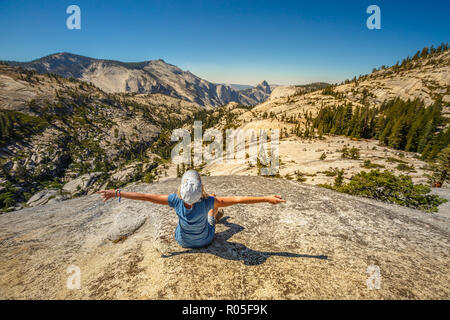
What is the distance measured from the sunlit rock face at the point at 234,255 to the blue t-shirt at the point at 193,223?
31 centimetres

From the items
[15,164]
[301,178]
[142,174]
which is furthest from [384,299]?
[15,164]

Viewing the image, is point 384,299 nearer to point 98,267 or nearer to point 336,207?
point 336,207

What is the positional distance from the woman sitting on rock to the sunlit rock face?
0.51 meters

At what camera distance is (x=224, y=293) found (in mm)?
3803

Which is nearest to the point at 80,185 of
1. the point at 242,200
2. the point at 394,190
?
the point at 242,200

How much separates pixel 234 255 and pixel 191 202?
2.34 metres

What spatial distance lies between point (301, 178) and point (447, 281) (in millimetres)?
37470

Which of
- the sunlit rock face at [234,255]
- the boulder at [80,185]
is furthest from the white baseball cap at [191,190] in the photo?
the boulder at [80,185]

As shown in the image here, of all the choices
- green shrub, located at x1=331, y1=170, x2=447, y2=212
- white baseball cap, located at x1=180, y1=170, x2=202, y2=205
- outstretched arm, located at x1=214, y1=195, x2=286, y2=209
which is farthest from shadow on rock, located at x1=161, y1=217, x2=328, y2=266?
green shrub, located at x1=331, y1=170, x2=447, y2=212

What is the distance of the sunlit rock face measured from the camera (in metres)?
3.93

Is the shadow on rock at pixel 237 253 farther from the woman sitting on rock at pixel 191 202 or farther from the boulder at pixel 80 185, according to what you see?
the boulder at pixel 80 185

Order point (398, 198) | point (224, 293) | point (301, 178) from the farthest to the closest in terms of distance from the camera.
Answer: point (301, 178) < point (398, 198) < point (224, 293)

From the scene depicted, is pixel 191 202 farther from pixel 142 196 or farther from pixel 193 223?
pixel 142 196

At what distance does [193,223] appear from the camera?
184 inches
